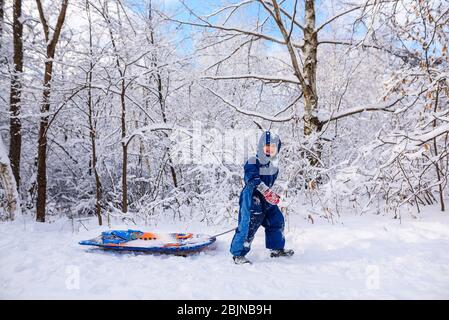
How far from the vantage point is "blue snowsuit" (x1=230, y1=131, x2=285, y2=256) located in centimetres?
384

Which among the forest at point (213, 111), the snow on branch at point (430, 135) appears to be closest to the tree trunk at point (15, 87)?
the forest at point (213, 111)

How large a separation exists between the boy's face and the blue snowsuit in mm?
40

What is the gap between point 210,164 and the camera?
720 centimetres

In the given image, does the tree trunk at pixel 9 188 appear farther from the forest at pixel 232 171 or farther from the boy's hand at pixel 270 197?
the boy's hand at pixel 270 197

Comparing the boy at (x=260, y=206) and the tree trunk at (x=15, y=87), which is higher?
the tree trunk at (x=15, y=87)

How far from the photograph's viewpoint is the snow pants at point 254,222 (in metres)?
3.84

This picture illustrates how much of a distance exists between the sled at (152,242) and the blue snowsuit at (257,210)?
26.2 inches

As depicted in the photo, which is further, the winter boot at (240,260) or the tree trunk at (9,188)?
the tree trunk at (9,188)

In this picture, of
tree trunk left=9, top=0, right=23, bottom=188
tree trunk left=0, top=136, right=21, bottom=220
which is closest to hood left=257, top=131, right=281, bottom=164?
tree trunk left=0, top=136, right=21, bottom=220

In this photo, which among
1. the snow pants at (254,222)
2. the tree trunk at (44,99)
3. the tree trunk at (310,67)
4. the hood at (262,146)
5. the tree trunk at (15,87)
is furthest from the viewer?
the tree trunk at (15,87)

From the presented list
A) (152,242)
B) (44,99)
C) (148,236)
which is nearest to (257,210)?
(152,242)

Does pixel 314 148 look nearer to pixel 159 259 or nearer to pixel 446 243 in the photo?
pixel 446 243

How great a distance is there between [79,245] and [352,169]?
4.12m

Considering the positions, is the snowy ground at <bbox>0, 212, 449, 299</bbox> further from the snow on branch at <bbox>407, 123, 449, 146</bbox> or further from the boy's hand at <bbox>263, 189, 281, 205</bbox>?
the snow on branch at <bbox>407, 123, 449, 146</bbox>
